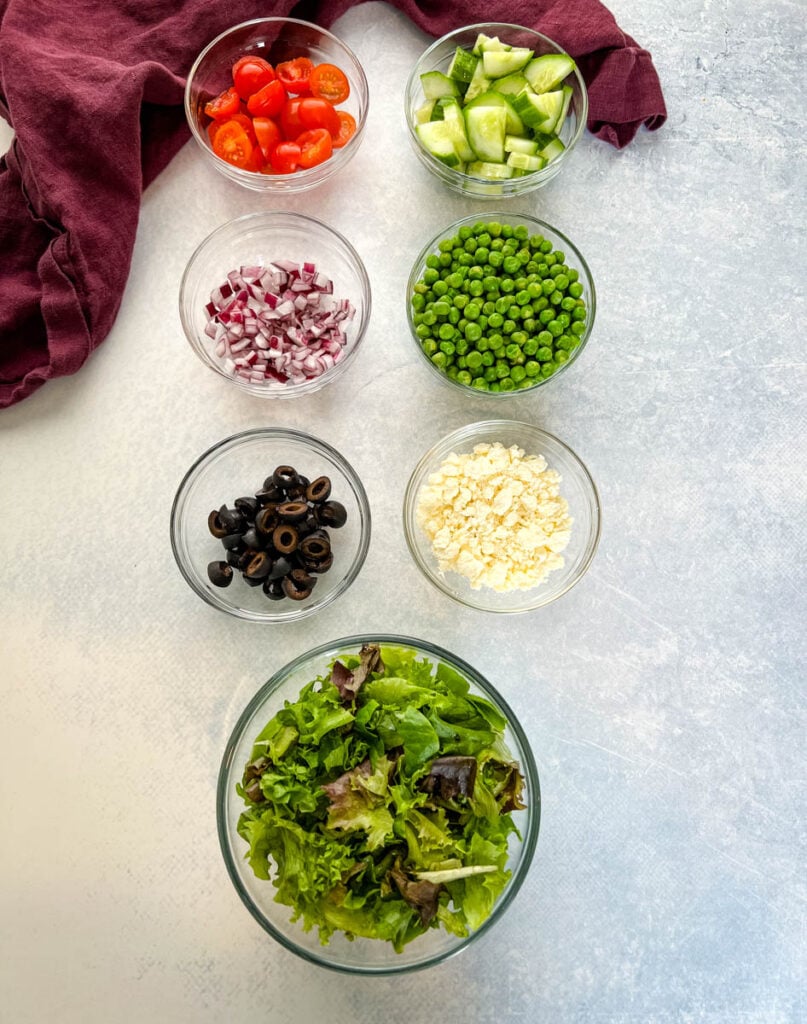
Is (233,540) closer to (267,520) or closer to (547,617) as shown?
(267,520)

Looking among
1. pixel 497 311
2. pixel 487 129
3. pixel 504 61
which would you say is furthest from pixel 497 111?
pixel 497 311

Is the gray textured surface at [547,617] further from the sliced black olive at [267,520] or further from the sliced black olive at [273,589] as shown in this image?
the sliced black olive at [267,520]

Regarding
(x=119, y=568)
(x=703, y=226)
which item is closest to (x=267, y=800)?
(x=119, y=568)

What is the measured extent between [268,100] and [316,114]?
0.14 meters

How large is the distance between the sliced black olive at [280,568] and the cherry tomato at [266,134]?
3.66 ft

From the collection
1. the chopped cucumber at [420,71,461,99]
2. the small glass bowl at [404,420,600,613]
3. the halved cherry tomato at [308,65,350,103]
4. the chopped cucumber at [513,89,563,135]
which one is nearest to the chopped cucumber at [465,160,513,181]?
the chopped cucumber at [513,89,563,135]

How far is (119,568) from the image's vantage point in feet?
7.51

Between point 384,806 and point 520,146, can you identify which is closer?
point 384,806

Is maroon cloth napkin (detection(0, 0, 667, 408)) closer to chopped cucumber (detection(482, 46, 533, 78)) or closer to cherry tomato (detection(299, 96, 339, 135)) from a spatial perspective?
chopped cucumber (detection(482, 46, 533, 78))

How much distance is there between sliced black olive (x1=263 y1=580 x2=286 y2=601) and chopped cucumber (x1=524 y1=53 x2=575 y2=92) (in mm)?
1516

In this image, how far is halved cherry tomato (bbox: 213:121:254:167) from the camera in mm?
2230

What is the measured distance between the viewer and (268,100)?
223 cm

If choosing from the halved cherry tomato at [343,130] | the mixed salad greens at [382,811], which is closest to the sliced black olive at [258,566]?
the mixed salad greens at [382,811]

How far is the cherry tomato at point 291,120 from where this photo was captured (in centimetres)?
226
